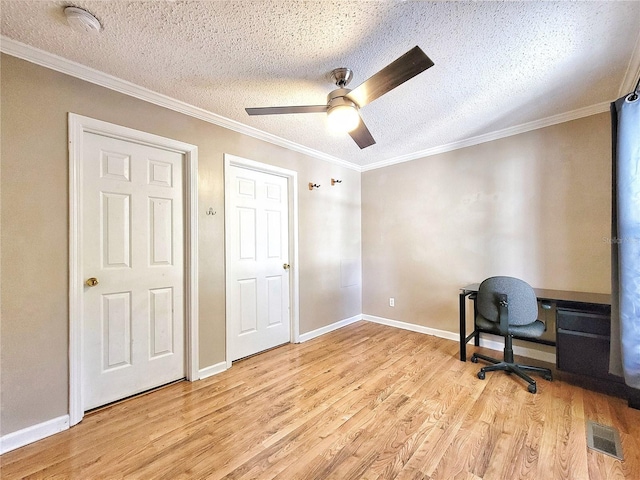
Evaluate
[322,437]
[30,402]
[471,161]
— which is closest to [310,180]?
[471,161]

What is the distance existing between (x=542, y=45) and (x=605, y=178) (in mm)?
1602

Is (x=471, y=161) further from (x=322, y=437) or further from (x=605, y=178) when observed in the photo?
(x=322, y=437)

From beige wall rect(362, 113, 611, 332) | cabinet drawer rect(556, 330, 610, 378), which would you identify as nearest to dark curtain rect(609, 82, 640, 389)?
cabinet drawer rect(556, 330, 610, 378)

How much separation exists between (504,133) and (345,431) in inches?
132

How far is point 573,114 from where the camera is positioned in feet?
8.52

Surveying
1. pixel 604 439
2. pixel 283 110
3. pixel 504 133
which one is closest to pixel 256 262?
pixel 283 110

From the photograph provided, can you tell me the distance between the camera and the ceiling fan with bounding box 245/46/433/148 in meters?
1.45

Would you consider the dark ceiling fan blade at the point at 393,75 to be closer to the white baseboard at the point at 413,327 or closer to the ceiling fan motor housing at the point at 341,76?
the ceiling fan motor housing at the point at 341,76

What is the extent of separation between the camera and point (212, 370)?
2.56 meters

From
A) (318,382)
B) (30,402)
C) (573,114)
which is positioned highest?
(573,114)

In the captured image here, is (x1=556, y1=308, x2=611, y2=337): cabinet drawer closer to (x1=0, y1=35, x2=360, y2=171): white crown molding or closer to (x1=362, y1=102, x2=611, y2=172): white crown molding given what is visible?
(x1=362, y1=102, x2=611, y2=172): white crown molding

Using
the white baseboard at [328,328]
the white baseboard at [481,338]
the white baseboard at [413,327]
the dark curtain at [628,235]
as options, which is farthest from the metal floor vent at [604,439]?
the white baseboard at [328,328]

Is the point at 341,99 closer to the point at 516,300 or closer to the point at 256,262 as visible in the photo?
the point at 256,262

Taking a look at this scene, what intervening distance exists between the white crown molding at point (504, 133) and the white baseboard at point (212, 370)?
3381 mm
